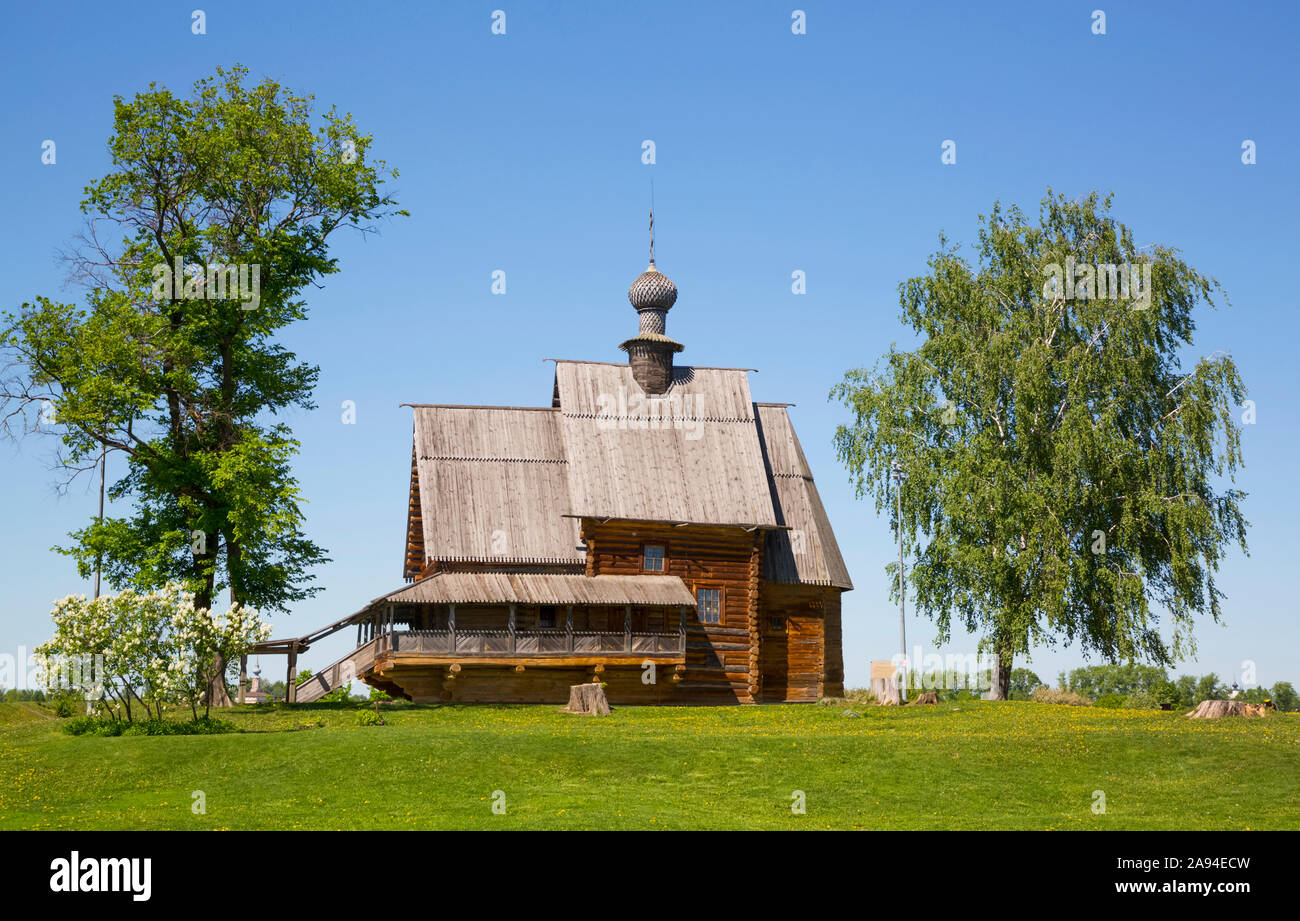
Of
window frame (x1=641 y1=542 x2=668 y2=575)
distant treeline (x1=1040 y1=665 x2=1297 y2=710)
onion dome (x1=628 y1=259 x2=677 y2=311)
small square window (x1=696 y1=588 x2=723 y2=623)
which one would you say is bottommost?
distant treeline (x1=1040 y1=665 x2=1297 y2=710)

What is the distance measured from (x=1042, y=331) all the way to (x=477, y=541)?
70.6 ft

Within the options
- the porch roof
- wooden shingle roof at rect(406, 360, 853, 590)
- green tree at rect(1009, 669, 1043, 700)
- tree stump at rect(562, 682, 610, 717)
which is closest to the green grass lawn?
tree stump at rect(562, 682, 610, 717)

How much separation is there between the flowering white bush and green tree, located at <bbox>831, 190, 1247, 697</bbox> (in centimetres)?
2445

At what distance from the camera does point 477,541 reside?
147 feet

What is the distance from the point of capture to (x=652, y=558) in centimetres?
4609

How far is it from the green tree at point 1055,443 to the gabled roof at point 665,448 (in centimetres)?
447

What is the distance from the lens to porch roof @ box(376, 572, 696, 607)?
41.4 metres

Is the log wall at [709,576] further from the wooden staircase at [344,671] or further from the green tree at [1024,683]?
the green tree at [1024,683]

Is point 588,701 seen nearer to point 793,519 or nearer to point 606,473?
point 606,473

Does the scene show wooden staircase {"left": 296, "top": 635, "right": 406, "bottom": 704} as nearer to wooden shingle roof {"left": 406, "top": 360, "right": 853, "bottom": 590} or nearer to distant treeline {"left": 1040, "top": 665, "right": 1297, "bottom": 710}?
wooden shingle roof {"left": 406, "top": 360, "right": 853, "bottom": 590}

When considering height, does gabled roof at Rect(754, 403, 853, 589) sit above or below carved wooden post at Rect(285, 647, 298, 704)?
above

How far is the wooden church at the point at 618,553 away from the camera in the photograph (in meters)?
42.2
